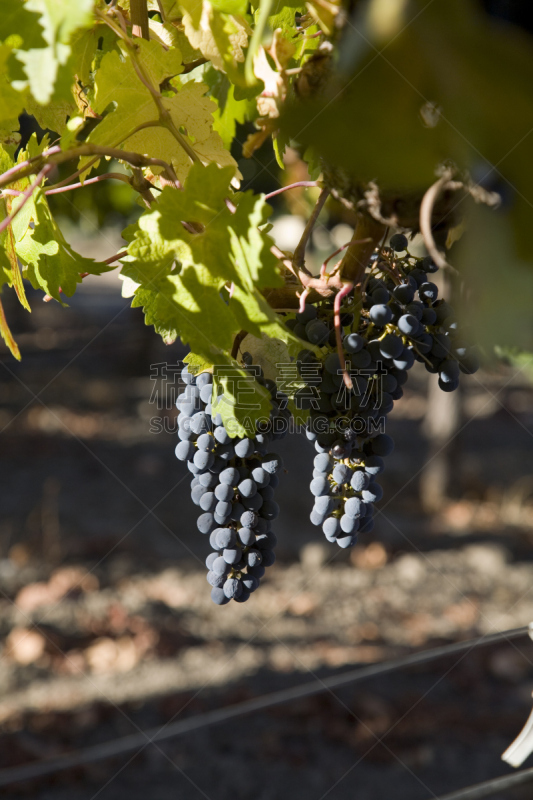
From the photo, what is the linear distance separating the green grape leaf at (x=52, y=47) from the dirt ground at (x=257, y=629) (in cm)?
192

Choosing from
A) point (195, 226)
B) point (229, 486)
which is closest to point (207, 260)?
point (195, 226)

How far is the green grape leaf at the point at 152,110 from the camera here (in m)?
0.65

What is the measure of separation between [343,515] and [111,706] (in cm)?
262

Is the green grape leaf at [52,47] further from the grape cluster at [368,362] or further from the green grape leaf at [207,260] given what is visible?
the grape cluster at [368,362]

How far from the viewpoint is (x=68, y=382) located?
6.96m

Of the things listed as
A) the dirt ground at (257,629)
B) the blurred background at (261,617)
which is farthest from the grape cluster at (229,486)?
the dirt ground at (257,629)

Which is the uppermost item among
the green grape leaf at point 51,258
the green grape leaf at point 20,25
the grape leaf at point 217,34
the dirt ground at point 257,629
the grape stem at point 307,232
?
the grape leaf at point 217,34

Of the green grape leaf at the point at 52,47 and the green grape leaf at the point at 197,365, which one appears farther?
the green grape leaf at the point at 197,365

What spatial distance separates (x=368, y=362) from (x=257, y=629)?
121 inches

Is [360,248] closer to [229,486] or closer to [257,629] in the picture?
[229,486]

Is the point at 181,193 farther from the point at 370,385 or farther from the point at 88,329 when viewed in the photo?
the point at 88,329

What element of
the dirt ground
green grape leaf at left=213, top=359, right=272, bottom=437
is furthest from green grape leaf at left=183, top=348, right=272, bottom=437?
the dirt ground

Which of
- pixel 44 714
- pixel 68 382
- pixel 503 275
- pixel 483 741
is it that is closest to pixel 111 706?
pixel 44 714

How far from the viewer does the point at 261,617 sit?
Answer: 139 inches
